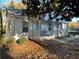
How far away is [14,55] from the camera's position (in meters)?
18.3

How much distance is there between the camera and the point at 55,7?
19.7 metres

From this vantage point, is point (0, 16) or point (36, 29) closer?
point (0, 16)

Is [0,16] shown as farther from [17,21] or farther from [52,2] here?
[52,2]

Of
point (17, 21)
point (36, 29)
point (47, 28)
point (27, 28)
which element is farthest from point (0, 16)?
point (47, 28)

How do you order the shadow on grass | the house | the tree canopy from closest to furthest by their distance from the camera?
the shadow on grass
the tree canopy
the house

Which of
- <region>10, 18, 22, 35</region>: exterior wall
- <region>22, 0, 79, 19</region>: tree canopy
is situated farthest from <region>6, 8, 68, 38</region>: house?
<region>22, 0, 79, 19</region>: tree canopy

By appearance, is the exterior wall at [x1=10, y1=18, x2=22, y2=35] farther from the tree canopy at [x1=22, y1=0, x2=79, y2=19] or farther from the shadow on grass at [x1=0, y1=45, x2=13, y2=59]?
the shadow on grass at [x1=0, y1=45, x2=13, y2=59]

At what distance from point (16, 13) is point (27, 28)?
2.72 m

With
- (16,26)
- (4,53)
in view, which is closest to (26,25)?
(16,26)

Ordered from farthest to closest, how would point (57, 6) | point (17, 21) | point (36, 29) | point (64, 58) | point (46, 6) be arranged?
point (36, 29) < point (17, 21) < point (46, 6) < point (57, 6) < point (64, 58)

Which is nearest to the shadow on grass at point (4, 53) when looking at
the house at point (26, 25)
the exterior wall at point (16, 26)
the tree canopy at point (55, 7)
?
the tree canopy at point (55, 7)

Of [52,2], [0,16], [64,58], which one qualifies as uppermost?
[52,2]

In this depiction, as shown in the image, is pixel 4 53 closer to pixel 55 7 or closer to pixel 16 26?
pixel 55 7

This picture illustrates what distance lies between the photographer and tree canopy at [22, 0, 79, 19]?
65.9 ft
